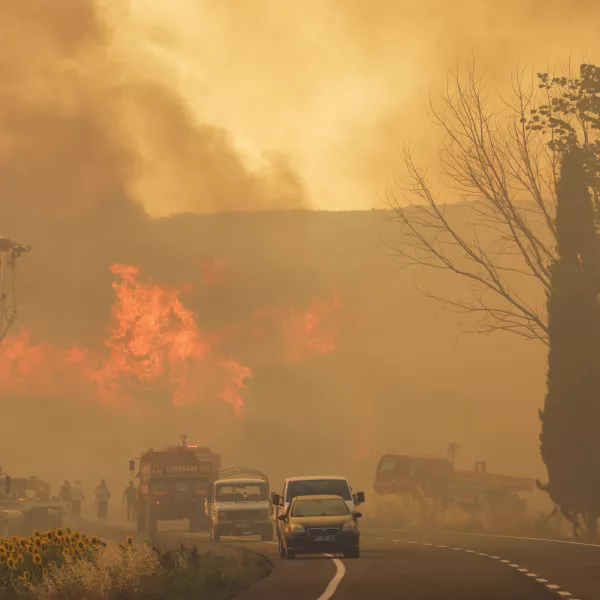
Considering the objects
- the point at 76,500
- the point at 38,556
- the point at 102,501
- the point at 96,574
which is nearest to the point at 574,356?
the point at 96,574

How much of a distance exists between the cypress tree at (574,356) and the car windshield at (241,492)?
9564 mm

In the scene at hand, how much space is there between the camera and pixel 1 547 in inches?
984

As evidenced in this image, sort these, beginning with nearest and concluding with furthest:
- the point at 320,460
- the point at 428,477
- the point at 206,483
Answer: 1. the point at 206,483
2. the point at 428,477
3. the point at 320,460

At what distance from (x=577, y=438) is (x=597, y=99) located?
10415 mm

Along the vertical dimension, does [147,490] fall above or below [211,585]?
above

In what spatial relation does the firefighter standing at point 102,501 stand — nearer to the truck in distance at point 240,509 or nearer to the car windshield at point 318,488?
the truck in distance at point 240,509

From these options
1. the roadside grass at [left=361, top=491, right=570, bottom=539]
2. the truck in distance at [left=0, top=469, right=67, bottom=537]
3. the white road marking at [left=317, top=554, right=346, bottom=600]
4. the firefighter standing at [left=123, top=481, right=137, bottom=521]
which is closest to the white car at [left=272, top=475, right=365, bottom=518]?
the white road marking at [left=317, top=554, right=346, bottom=600]

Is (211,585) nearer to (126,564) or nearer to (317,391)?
(126,564)

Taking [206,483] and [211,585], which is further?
[206,483]

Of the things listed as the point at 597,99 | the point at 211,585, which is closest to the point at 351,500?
the point at 597,99

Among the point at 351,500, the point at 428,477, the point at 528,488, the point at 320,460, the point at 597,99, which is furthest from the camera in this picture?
the point at 320,460

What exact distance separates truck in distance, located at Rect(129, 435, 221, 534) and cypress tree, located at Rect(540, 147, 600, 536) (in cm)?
1493

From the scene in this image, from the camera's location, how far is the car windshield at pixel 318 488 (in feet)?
141

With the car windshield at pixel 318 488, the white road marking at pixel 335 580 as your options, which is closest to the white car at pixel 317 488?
the car windshield at pixel 318 488
